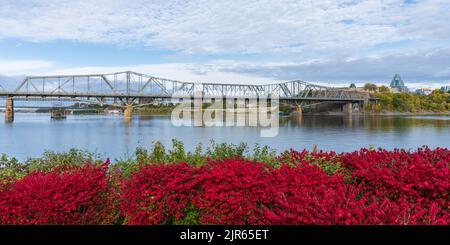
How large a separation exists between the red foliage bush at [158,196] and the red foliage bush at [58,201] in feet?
1.28

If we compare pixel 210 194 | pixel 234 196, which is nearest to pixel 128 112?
pixel 210 194

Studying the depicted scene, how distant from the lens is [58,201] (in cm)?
492

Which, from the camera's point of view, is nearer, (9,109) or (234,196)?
(234,196)

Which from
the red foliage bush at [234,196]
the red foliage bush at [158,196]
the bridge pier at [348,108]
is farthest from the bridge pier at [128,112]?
the red foliage bush at [234,196]

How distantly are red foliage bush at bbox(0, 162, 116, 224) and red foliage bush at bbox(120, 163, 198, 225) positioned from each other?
15.3 inches

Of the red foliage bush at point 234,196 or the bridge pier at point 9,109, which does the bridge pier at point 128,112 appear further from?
the red foliage bush at point 234,196

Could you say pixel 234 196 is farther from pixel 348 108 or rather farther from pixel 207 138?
pixel 348 108

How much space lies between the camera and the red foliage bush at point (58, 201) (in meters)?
4.85

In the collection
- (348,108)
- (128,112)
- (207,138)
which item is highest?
(348,108)

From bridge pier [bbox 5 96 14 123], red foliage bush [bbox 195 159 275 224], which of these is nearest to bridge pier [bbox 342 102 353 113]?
bridge pier [bbox 5 96 14 123]

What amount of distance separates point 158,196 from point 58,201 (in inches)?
50.0
